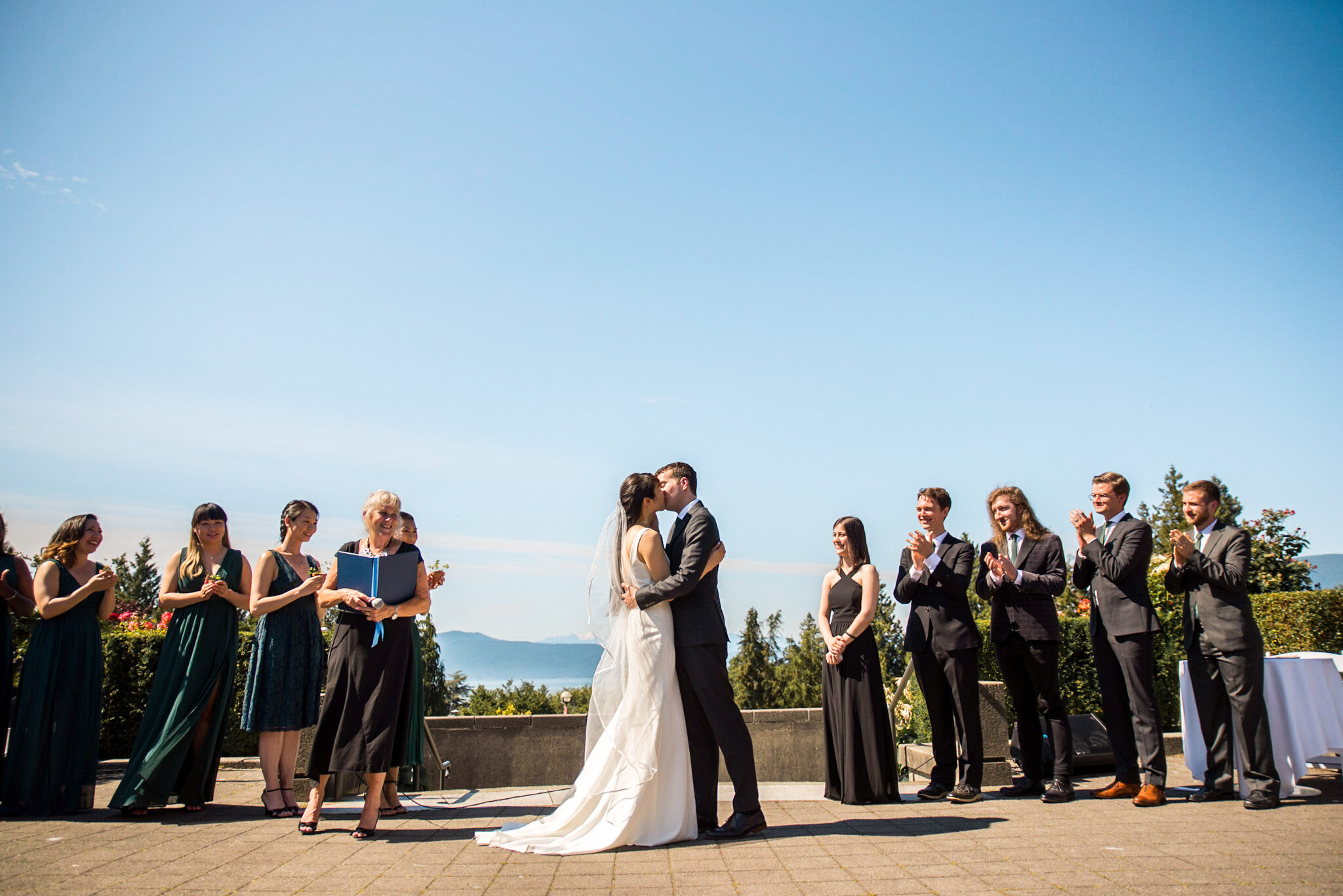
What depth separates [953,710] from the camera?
6.15 m

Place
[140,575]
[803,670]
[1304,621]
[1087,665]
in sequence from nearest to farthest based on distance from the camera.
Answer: [1087,665]
[1304,621]
[803,670]
[140,575]

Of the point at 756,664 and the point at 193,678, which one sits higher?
the point at 193,678

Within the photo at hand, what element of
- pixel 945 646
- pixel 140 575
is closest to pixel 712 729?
pixel 945 646

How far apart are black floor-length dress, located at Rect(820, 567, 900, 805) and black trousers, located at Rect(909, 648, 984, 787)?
0.39 metres

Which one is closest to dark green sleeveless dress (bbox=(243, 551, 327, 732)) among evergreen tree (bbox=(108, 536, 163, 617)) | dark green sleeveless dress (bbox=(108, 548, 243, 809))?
dark green sleeveless dress (bbox=(108, 548, 243, 809))

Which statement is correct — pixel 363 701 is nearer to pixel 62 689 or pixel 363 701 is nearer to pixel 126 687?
pixel 62 689

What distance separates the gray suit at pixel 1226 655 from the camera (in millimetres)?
5402

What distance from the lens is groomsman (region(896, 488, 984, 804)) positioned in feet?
19.6

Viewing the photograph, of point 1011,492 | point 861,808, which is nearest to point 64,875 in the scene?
point 861,808

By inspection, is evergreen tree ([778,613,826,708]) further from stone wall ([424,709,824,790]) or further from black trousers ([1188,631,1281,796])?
black trousers ([1188,631,1281,796])

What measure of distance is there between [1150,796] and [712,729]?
305cm

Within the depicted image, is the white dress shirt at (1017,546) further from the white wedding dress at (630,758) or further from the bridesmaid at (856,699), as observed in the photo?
the white wedding dress at (630,758)

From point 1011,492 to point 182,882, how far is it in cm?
585

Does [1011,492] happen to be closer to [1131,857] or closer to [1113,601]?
[1113,601]
